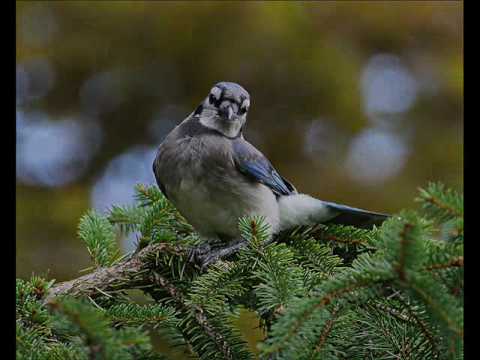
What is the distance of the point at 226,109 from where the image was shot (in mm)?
2420

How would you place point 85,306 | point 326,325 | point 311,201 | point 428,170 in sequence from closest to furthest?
1. point 85,306
2. point 326,325
3. point 311,201
4. point 428,170

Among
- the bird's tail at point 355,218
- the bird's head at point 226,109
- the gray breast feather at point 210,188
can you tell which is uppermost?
the bird's head at point 226,109

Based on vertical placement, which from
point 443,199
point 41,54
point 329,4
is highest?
point 329,4

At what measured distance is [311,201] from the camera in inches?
95.0

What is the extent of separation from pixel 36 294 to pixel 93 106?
11.2ft

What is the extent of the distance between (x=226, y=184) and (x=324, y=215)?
0.34 meters

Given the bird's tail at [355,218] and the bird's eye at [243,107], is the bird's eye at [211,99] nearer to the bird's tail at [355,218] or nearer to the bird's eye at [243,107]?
the bird's eye at [243,107]

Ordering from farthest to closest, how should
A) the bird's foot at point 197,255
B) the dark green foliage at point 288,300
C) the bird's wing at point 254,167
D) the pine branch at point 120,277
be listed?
the bird's wing at point 254,167 < the bird's foot at point 197,255 < the pine branch at point 120,277 < the dark green foliage at point 288,300

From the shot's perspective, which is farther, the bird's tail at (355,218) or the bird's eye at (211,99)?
the bird's eye at (211,99)

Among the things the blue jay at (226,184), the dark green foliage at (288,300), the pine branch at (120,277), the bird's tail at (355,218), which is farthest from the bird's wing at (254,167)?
the pine branch at (120,277)

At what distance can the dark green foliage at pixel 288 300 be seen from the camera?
1.15 metres

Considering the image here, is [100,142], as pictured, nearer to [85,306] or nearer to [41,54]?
[41,54]

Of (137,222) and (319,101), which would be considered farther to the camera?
(319,101)
